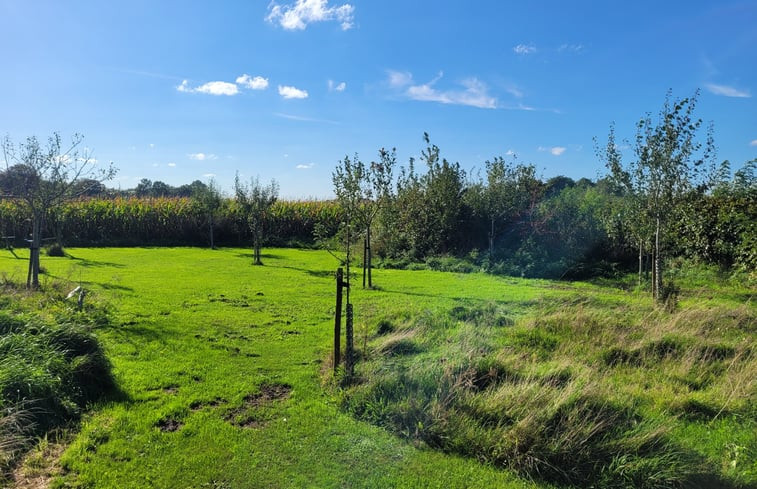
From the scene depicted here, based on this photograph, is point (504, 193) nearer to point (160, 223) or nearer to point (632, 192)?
point (632, 192)

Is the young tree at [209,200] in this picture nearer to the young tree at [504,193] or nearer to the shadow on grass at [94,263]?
the shadow on grass at [94,263]

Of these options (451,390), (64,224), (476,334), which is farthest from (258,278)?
(64,224)

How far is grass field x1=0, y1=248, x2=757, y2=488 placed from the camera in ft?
13.5

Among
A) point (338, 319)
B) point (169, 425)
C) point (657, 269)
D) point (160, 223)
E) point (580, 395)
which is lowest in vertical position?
point (169, 425)

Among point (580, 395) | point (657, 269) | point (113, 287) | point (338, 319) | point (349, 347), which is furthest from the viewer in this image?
point (113, 287)

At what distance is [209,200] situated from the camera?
29.8 metres

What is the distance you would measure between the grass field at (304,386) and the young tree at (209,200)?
1841 cm

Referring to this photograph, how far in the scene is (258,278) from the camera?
52.9 ft

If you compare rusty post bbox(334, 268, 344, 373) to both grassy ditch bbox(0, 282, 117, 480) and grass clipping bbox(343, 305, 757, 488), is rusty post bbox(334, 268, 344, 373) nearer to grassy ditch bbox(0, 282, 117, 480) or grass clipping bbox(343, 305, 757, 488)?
grass clipping bbox(343, 305, 757, 488)

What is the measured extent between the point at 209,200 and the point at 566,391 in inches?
1133

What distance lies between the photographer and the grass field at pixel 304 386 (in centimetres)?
412

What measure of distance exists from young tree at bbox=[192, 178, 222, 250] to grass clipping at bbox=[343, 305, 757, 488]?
25.1 metres

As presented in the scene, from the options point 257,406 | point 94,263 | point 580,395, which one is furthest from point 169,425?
point 94,263

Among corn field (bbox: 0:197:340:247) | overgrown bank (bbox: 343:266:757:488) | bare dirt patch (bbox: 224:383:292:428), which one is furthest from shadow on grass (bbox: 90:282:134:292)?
corn field (bbox: 0:197:340:247)
